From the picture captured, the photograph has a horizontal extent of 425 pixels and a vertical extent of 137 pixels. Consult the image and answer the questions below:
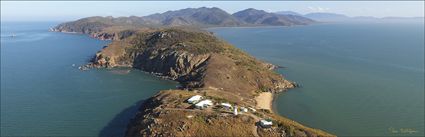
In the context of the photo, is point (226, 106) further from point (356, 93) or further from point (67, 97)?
point (356, 93)

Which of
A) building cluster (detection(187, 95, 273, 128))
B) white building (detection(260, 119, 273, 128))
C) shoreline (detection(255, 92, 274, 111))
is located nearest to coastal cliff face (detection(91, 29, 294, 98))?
shoreline (detection(255, 92, 274, 111))

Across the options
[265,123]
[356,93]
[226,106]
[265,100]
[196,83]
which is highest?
[196,83]

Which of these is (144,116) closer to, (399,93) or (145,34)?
(399,93)

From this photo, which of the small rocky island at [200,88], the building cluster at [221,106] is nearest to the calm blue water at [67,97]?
the small rocky island at [200,88]

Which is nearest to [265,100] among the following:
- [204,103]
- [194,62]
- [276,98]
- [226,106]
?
[276,98]

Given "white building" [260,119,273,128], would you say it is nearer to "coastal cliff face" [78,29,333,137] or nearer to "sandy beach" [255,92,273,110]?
"coastal cliff face" [78,29,333,137]
